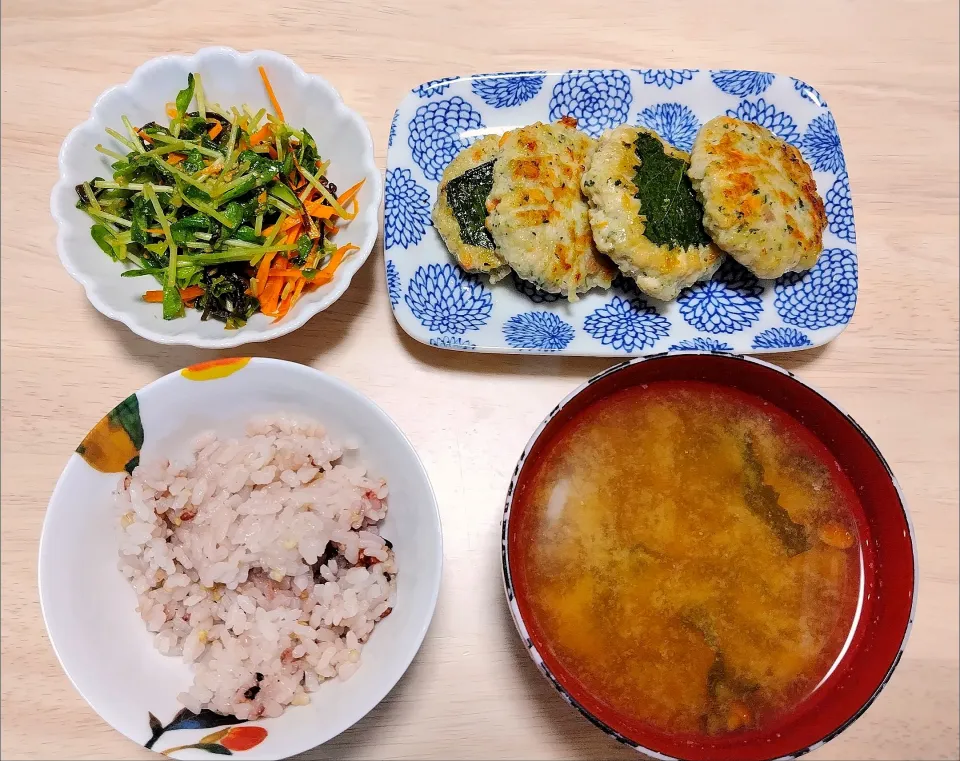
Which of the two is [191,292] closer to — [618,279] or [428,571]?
[428,571]

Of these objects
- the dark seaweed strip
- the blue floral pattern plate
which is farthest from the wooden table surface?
the dark seaweed strip

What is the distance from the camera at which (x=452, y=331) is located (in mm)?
1808

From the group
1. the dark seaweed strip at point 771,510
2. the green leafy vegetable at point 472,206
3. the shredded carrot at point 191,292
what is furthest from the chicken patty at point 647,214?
the shredded carrot at point 191,292

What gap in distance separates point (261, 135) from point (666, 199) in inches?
41.5

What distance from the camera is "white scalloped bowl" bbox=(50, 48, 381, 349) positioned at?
5.41 feet

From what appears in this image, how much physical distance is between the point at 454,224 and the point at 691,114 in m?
0.78

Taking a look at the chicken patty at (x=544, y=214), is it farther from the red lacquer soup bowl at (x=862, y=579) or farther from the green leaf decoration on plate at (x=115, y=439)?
the green leaf decoration on plate at (x=115, y=439)

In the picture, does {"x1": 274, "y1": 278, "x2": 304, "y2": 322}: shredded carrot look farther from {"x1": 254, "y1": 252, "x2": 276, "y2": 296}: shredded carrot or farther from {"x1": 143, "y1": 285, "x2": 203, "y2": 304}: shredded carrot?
{"x1": 143, "y1": 285, "x2": 203, "y2": 304}: shredded carrot

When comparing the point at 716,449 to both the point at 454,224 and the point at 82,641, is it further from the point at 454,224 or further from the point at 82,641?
the point at 82,641

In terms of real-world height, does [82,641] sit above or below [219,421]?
below

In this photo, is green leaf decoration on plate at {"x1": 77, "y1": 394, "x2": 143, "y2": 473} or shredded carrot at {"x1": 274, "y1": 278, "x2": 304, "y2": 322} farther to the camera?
shredded carrot at {"x1": 274, "y1": 278, "x2": 304, "y2": 322}

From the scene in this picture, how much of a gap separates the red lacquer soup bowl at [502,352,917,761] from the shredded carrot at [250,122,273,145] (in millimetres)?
1088

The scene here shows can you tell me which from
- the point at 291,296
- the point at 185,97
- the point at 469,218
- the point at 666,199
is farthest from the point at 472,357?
the point at 185,97

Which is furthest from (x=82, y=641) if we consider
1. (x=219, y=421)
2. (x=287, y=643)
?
(x=219, y=421)
